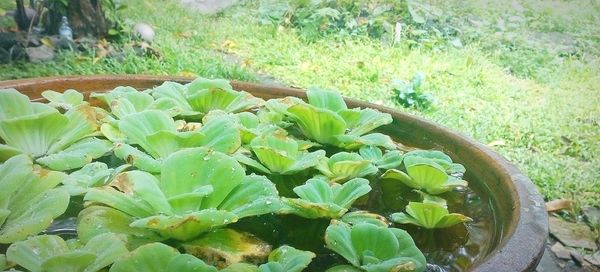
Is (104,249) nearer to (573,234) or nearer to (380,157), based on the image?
(380,157)

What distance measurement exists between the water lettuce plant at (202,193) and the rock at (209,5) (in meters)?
1.94

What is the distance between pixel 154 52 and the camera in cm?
203

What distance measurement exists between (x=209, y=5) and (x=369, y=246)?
241 cm

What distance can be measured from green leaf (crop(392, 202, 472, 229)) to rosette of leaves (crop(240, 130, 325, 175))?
124 millimetres

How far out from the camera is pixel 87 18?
6.47 feet

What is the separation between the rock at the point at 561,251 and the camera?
1092mm

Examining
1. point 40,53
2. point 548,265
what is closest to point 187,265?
point 548,265

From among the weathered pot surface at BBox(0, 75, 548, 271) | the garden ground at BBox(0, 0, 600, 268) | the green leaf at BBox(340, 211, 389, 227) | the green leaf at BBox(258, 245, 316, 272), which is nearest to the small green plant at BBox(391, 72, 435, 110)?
the garden ground at BBox(0, 0, 600, 268)

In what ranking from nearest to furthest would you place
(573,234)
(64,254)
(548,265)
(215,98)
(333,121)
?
(64,254)
(333,121)
(215,98)
(548,265)
(573,234)

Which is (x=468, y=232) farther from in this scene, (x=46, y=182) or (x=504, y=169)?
(x=46, y=182)

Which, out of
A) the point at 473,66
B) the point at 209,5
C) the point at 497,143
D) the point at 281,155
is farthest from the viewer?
the point at 209,5

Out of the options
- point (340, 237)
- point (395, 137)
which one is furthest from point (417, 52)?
point (340, 237)

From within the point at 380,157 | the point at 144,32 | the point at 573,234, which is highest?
the point at 380,157

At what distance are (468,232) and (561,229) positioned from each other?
2.62ft
